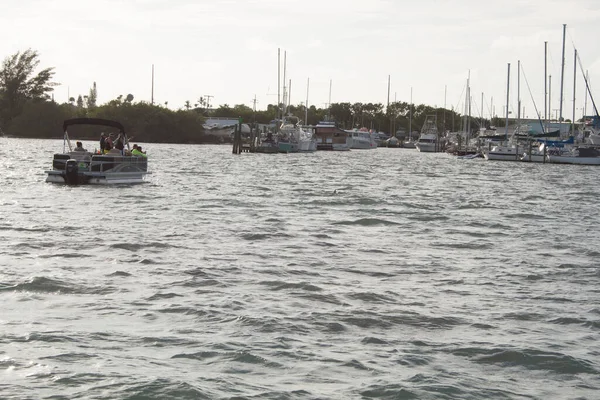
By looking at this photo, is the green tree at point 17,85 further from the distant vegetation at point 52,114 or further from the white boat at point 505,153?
the white boat at point 505,153

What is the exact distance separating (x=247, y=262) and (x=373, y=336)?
19.1ft

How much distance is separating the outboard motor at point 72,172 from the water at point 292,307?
29.5ft

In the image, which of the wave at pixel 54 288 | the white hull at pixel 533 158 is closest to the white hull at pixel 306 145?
the white hull at pixel 533 158

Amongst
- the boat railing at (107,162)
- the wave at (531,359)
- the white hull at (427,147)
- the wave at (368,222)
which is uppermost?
the white hull at (427,147)

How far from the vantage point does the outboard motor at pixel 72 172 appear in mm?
35684

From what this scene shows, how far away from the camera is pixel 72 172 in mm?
35812

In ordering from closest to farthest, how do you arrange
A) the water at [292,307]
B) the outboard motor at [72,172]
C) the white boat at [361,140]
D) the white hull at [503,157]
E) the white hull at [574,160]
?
the water at [292,307]
the outboard motor at [72,172]
the white hull at [574,160]
the white hull at [503,157]
the white boat at [361,140]

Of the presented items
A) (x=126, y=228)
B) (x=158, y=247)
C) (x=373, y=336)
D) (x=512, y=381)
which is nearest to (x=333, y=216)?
(x=126, y=228)

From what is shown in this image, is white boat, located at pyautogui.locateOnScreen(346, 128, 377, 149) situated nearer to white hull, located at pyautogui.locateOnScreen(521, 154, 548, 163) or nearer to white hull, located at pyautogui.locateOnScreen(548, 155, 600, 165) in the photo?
white hull, located at pyautogui.locateOnScreen(521, 154, 548, 163)

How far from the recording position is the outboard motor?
35.7 m

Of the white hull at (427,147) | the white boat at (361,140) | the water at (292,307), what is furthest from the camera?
the white boat at (361,140)

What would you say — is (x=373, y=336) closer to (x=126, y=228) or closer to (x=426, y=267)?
(x=426, y=267)

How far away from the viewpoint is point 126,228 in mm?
22281

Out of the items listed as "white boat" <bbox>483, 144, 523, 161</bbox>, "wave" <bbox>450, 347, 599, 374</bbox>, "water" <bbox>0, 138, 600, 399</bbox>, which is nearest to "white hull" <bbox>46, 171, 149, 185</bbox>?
"water" <bbox>0, 138, 600, 399</bbox>
